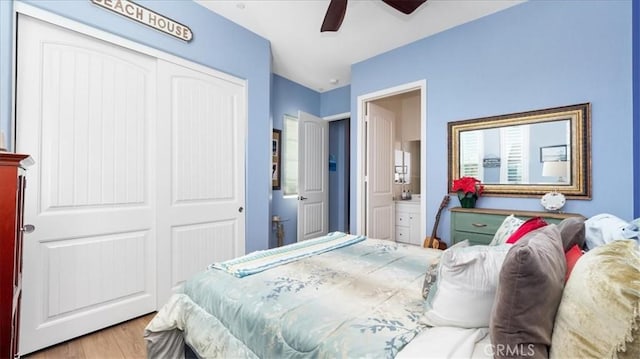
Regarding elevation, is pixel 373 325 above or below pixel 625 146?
below

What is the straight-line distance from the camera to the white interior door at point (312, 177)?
13.3 feet

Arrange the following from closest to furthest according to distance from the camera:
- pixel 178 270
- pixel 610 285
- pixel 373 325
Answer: pixel 610 285, pixel 373 325, pixel 178 270

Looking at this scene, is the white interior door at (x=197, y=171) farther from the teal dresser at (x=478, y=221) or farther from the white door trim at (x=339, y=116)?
the teal dresser at (x=478, y=221)

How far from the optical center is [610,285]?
2.05 ft

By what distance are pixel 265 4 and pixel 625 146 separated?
3062mm

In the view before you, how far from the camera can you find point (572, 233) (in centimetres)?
113

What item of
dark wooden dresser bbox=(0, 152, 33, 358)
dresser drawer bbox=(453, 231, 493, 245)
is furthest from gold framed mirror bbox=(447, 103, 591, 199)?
dark wooden dresser bbox=(0, 152, 33, 358)

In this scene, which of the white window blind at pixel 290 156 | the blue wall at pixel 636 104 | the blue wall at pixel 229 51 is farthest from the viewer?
the white window blind at pixel 290 156

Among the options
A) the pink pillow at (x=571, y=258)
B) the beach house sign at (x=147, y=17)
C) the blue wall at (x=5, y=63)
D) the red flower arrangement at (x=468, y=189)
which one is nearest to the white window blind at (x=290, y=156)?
the beach house sign at (x=147, y=17)

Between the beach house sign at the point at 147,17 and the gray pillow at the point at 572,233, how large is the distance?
2.94 metres

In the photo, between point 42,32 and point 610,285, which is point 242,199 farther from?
point 610,285

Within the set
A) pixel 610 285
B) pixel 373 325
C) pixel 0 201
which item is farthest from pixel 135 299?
pixel 610 285

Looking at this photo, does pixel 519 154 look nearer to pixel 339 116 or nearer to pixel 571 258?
pixel 571 258

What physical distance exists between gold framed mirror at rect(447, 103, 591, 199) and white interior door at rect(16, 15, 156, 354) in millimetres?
2878
